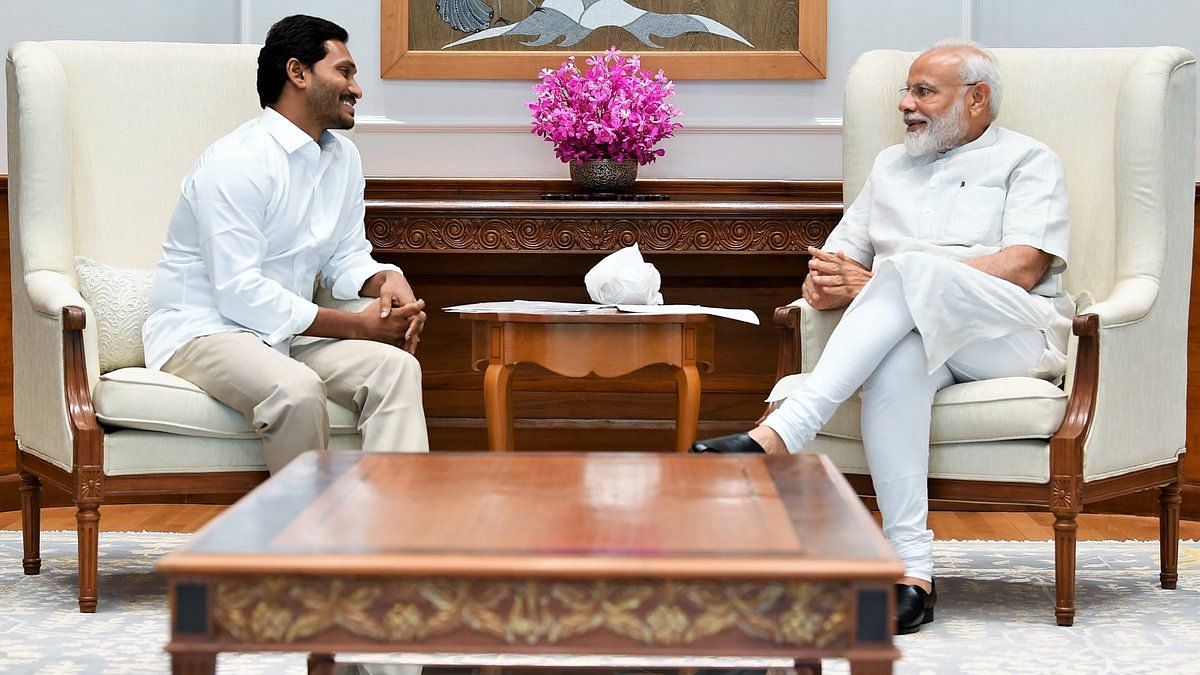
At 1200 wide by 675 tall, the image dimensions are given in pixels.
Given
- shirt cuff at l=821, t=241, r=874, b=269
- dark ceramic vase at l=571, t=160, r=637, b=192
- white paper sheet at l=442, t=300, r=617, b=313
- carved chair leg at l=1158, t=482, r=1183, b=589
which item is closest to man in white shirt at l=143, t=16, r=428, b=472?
white paper sheet at l=442, t=300, r=617, b=313

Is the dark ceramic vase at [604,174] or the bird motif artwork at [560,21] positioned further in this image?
the bird motif artwork at [560,21]

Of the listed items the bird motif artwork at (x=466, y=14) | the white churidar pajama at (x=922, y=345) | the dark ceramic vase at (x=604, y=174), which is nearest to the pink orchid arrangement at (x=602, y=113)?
the dark ceramic vase at (x=604, y=174)

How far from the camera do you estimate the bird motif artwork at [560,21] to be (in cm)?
412

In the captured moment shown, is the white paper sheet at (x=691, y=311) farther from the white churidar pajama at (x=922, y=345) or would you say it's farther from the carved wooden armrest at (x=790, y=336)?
the white churidar pajama at (x=922, y=345)

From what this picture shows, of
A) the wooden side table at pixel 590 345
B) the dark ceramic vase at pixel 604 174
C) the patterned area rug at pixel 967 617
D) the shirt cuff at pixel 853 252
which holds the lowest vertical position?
the patterned area rug at pixel 967 617

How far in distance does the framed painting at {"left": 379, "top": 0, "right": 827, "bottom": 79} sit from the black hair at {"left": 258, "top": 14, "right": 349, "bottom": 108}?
0.94 metres

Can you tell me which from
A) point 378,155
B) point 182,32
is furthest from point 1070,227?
point 182,32

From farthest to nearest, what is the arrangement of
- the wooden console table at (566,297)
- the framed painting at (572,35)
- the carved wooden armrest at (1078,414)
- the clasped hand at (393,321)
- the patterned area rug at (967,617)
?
1. the framed painting at (572,35)
2. the wooden console table at (566,297)
3. the clasped hand at (393,321)
4. the carved wooden armrest at (1078,414)
5. the patterned area rug at (967,617)

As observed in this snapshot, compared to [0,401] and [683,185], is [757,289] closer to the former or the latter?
[683,185]

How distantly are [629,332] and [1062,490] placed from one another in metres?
0.97

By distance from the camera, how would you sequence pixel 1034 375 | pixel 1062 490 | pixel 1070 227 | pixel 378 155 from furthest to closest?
pixel 378 155 < pixel 1070 227 < pixel 1034 375 < pixel 1062 490

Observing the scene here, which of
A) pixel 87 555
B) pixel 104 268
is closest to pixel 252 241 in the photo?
pixel 104 268

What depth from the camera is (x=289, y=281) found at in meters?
3.14

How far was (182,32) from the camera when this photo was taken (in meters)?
4.23
